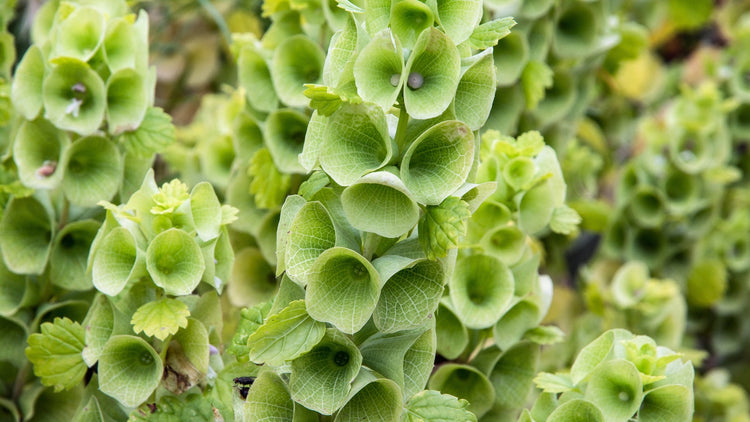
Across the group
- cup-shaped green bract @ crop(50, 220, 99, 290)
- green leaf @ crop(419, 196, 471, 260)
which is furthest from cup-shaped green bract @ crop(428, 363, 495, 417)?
cup-shaped green bract @ crop(50, 220, 99, 290)

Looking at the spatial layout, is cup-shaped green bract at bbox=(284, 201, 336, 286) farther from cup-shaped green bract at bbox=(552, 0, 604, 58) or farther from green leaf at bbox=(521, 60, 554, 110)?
cup-shaped green bract at bbox=(552, 0, 604, 58)

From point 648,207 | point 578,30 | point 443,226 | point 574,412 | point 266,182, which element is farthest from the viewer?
point 648,207

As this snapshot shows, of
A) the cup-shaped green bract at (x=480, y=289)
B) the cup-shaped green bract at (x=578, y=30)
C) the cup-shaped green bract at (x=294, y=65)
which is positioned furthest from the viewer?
the cup-shaped green bract at (x=578, y=30)

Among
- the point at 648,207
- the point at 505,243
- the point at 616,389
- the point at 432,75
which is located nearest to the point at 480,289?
the point at 505,243

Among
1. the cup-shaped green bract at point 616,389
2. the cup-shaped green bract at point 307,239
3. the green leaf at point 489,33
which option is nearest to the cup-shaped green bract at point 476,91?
the green leaf at point 489,33

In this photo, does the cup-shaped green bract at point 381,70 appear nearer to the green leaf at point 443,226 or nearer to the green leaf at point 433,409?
the green leaf at point 443,226

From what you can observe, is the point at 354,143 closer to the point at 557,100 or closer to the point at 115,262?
the point at 115,262
